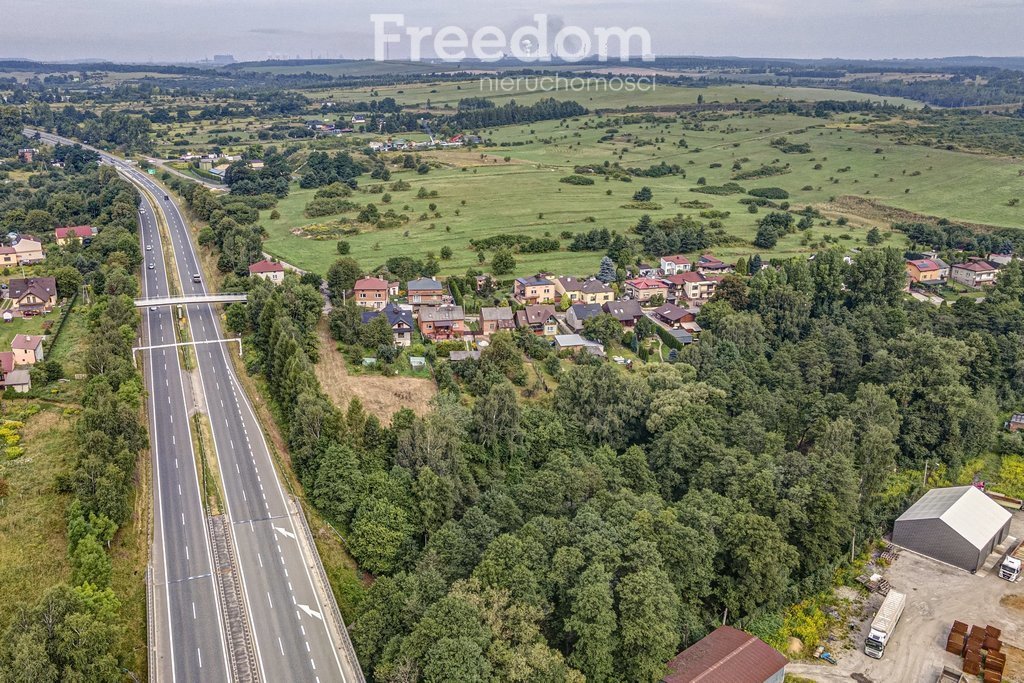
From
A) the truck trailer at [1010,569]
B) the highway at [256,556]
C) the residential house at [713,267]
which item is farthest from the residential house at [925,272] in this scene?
the highway at [256,556]

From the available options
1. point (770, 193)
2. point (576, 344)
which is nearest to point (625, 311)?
point (576, 344)

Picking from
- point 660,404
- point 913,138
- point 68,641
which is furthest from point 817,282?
point 913,138

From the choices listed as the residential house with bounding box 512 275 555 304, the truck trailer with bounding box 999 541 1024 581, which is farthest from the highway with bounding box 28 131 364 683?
the truck trailer with bounding box 999 541 1024 581

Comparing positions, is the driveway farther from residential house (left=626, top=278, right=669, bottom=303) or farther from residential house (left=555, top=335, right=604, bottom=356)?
residential house (left=626, top=278, right=669, bottom=303)

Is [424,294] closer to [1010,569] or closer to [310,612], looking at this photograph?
[310,612]

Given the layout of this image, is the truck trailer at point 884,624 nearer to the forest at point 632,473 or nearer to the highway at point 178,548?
the forest at point 632,473

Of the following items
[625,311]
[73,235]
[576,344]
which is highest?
[73,235]

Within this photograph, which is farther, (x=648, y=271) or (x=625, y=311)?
(x=648, y=271)

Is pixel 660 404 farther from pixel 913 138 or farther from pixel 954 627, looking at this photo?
pixel 913 138
